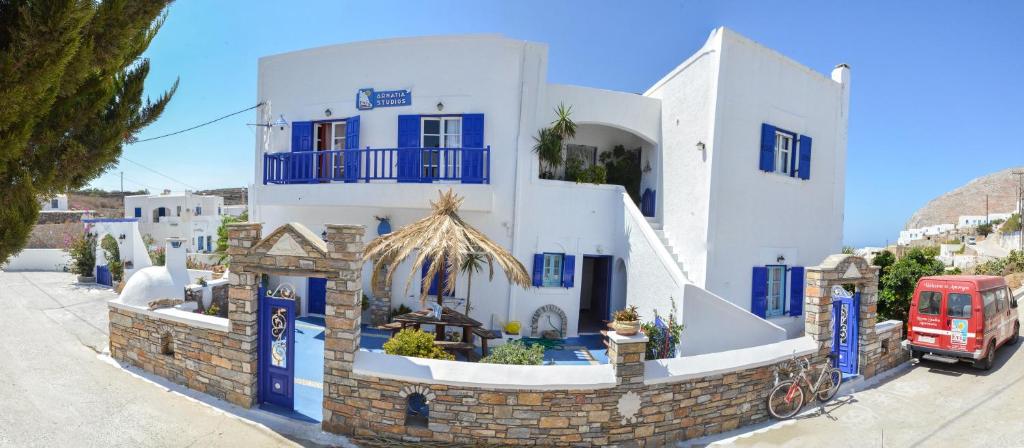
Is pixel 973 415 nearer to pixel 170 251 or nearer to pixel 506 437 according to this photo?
pixel 506 437

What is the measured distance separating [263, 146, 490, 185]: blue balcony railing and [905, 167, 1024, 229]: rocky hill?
95.2 meters

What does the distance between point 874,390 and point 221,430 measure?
11.6m

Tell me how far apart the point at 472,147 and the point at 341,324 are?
6211 millimetres

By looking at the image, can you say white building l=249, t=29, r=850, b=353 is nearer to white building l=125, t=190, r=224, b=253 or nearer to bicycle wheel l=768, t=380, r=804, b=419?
bicycle wheel l=768, t=380, r=804, b=419

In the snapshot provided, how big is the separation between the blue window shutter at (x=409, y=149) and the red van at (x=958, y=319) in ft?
39.5

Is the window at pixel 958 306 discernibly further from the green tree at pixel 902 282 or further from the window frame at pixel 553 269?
the window frame at pixel 553 269

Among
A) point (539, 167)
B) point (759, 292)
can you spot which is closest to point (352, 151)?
point (539, 167)

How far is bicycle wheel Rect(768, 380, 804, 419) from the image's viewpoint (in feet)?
23.8

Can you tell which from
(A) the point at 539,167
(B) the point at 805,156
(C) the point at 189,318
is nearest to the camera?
(C) the point at 189,318

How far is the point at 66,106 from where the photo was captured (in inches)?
205

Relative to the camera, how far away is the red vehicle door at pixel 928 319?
9.58m

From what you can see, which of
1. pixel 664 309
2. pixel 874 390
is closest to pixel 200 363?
pixel 664 309

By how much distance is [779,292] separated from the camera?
40.3 ft

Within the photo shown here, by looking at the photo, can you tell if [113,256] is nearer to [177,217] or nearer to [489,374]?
[177,217]
